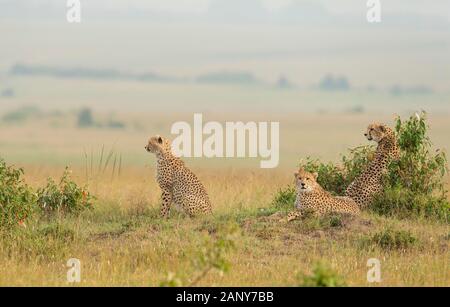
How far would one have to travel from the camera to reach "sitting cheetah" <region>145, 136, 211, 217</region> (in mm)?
15172

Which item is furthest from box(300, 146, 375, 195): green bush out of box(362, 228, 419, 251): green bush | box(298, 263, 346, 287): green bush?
box(298, 263, 346, 287): green bush

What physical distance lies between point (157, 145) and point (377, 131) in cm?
298

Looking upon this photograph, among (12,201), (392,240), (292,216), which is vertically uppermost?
(12,201)

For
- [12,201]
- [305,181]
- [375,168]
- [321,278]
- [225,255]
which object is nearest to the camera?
[321,278]

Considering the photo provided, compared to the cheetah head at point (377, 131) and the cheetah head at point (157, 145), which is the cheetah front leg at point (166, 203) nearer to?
the cheetah head at point (157, 145)

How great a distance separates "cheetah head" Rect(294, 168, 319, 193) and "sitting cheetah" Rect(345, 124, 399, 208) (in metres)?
0.99

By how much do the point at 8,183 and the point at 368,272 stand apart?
15.3 ft

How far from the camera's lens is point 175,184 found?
1542 cm

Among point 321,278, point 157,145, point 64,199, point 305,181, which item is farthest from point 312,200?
point 321,278

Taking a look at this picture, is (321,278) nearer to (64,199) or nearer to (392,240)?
(392,240)

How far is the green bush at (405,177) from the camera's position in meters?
15.2
